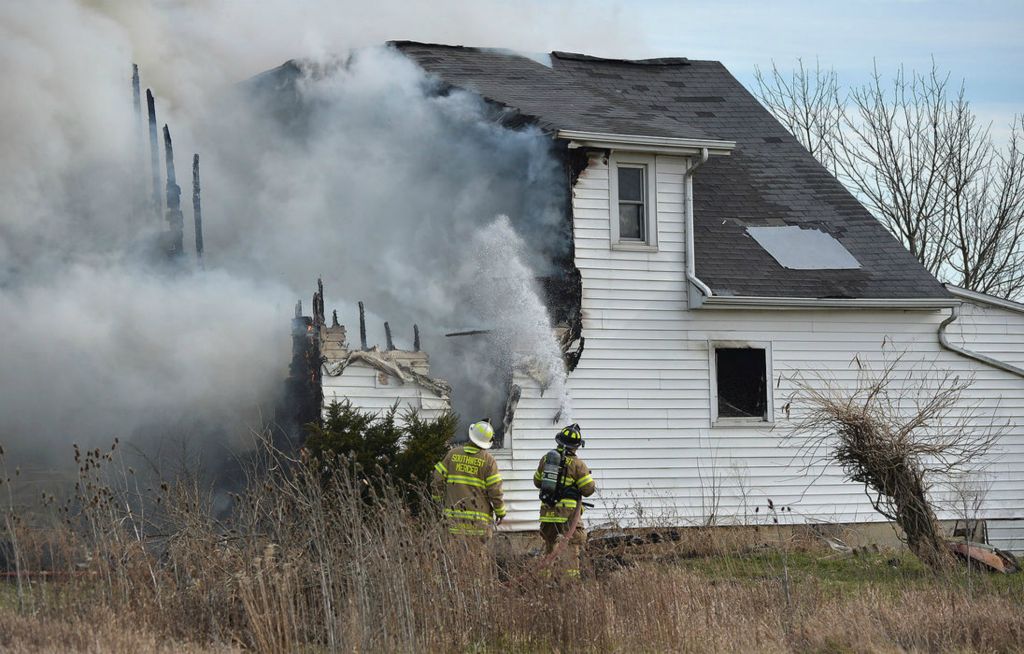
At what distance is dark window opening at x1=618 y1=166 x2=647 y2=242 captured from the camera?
16750mm

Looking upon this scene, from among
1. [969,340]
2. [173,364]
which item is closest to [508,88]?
[173,364]

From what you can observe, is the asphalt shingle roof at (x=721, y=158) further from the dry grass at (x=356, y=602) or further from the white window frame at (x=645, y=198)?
the dry grass at (x=356, y=602)

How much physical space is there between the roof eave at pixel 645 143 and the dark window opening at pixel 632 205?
457 millimetres

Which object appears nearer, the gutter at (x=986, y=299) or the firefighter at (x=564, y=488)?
the firefighter at (x=564, y=488)

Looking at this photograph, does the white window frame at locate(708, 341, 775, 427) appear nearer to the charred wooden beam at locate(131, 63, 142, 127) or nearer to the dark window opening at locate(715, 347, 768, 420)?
the dark window opening at locate(715, 347, 768, 420)

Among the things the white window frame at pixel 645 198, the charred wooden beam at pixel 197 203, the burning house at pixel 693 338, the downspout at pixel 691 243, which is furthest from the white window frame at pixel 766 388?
the charred wooden beam at pixel 197 203

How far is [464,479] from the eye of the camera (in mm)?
12031

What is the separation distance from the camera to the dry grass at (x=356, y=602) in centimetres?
879

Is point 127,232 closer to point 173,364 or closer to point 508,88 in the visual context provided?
point 173,364

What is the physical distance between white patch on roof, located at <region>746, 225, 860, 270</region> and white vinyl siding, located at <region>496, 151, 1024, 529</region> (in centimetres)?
69

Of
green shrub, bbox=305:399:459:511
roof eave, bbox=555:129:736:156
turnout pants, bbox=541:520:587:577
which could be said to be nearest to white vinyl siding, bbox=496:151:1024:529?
roof eave, bbox=555:129:736:156

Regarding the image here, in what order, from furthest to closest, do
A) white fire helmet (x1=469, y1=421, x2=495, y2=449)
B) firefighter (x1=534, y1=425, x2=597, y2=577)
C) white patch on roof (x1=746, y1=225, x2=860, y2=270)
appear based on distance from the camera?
white patch on roof (x1=746, y1=225, x2=860, y2=270)
firefighter (x1=534, y1=425, x2=597, y2=577)
white fire helmet (x1=469, y1=421, x2=495, y2=449)

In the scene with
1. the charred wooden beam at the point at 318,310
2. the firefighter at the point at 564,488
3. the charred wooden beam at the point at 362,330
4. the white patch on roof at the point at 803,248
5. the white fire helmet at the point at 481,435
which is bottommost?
the firefighter at the point at 564,488

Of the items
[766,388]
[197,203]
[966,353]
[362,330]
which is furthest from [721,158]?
[197,203]
